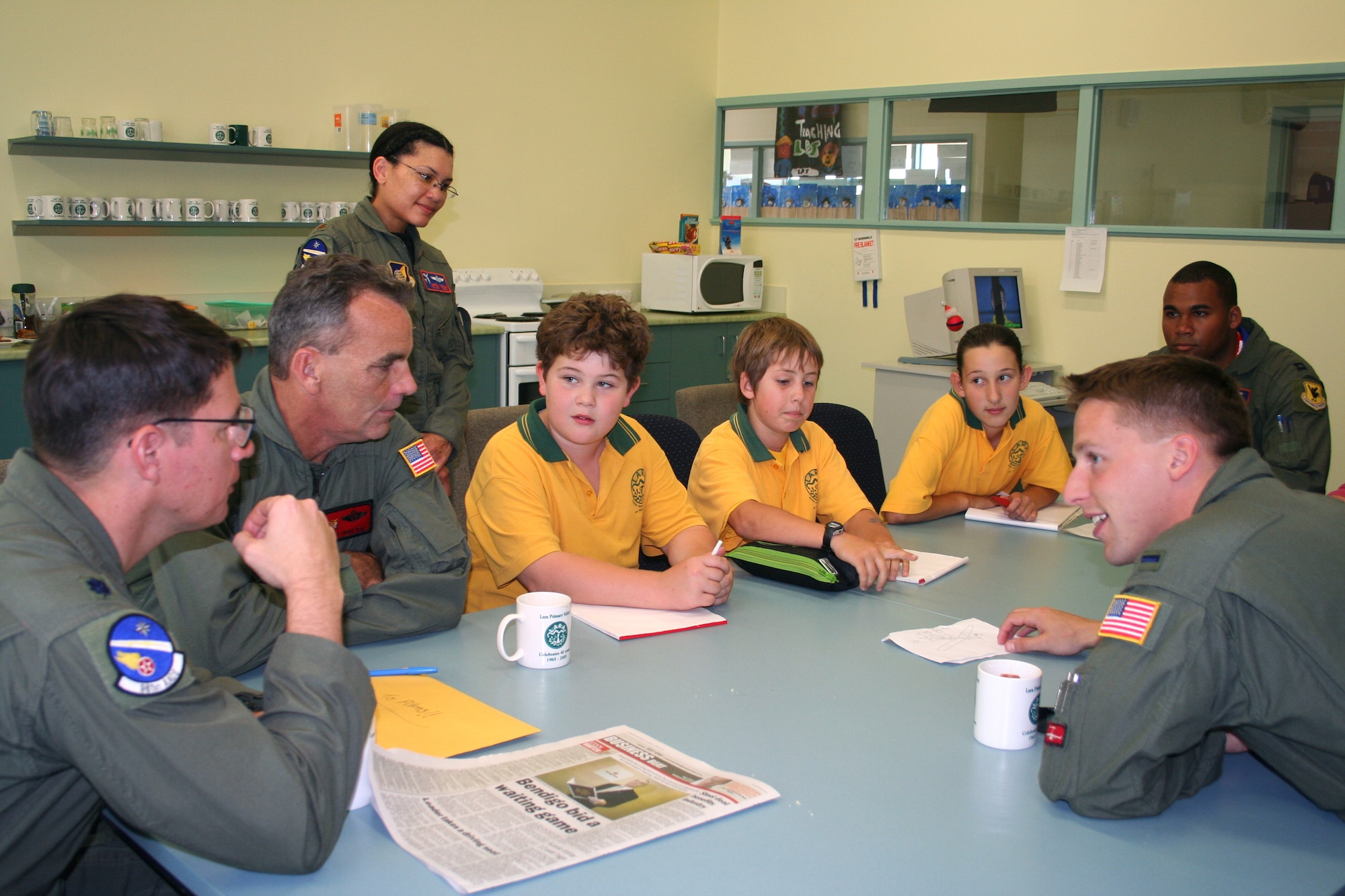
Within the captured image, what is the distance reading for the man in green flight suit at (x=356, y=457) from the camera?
66.7 inches

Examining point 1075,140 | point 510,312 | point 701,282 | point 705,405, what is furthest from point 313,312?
point 1075,140

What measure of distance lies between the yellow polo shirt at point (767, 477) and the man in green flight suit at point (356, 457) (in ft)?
2.49

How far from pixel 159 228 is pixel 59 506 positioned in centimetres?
374

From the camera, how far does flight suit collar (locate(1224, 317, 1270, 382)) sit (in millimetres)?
3305

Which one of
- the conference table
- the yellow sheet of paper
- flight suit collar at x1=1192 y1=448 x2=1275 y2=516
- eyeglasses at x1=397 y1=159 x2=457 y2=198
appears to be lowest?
the conference table

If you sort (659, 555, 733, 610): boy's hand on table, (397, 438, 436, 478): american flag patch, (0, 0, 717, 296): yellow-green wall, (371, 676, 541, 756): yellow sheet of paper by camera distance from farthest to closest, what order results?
(0, 0, 717, 296): yellow-green wall → (397, 438, 436, 478): american flag patch → (659, 555, 733, 610): boy's hand on table → (371, 676, 541, 756): yellow sheet of paper

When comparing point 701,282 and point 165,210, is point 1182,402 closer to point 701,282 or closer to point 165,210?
point 165,210

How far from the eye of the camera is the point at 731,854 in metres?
1.10

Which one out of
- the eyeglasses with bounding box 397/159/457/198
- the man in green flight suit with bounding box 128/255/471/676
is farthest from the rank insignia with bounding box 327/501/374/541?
the eyeglasses with bounding box 397/159/457/198

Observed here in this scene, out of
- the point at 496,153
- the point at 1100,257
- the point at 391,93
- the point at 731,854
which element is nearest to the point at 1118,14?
the point at 1100,257

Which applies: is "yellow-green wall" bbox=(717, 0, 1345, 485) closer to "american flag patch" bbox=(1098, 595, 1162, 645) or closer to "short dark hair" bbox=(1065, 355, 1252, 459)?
"short dark hair" bbox=(1065, 355, 1252, 459)

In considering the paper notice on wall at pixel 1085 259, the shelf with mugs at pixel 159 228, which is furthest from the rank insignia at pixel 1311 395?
the shelf with mugs at pixel 159 228

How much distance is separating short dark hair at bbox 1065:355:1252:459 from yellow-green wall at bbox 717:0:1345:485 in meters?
3.50

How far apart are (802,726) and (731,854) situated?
0.33m
